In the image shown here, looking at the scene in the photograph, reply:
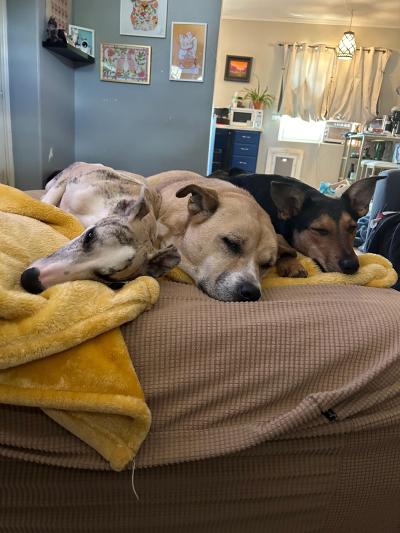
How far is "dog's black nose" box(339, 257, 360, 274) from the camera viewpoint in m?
1.26

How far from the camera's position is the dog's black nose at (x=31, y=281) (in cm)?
85

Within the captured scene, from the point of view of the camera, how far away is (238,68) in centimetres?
838

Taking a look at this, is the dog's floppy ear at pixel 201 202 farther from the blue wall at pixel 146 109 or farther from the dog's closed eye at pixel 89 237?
the blue wall at pixel 146 109

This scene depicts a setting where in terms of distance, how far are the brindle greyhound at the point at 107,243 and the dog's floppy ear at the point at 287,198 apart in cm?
46

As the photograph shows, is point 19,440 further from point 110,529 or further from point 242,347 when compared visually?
point 242,347

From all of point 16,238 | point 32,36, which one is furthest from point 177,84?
point 16,238

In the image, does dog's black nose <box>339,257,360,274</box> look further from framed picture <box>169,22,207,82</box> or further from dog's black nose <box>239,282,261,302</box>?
framed picture <box>169,22,207,82</box>

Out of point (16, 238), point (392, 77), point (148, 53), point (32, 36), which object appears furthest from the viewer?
point (392, 77)

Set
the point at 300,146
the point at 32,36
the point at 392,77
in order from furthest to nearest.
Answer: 1. the point at 300,146
2. the point at 392,77
3. the point at 32,36

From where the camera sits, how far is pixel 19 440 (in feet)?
2.42

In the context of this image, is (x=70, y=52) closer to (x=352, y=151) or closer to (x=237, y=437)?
(x=237, y=437)

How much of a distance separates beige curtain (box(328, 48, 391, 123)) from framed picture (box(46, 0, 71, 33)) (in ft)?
19.3

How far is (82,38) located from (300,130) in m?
5.80

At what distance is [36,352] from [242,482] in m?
0.49
